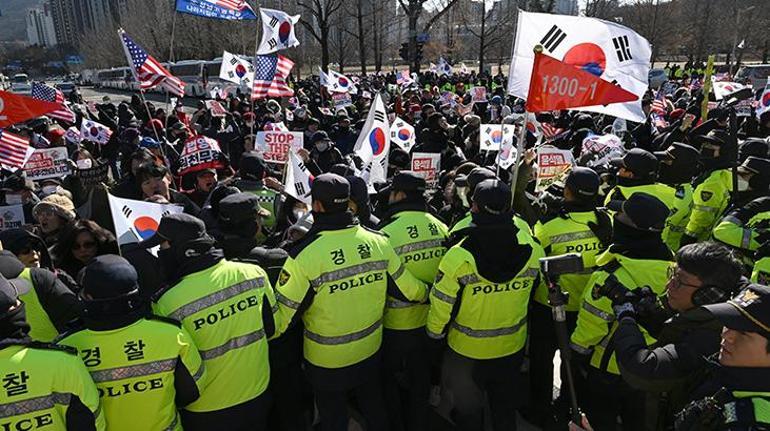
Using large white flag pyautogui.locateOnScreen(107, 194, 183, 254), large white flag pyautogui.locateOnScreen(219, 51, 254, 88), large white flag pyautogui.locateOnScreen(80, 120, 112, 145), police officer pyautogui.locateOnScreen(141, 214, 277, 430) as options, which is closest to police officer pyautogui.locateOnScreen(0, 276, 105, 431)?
police officer pyautogui.locateOnScreen(141, 214, 277, 430)

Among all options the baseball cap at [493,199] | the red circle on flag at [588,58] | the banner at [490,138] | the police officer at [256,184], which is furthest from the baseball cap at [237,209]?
the banner at [490,138]

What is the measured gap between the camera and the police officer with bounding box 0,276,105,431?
2334 millimetres

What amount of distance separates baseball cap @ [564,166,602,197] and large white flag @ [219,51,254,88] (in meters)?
9.77

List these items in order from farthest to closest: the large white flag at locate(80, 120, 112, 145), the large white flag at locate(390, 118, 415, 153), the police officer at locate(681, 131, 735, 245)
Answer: the large white flag at locate(80, 120, 112, 145)
the large white flag at locate(390, 118, 415, 153)
the police officer at locate(681, 131, 735, 245)

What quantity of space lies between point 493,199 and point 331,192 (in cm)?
103

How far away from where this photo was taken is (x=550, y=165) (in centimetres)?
665

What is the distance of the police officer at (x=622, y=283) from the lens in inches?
126

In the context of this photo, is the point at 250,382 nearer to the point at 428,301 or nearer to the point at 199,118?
the point at 428,301

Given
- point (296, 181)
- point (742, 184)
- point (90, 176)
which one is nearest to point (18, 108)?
point (90, 176)

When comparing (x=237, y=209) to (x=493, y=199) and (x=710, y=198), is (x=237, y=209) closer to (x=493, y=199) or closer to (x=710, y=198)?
(x=493, y=199)

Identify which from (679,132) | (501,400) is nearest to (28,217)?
(501,400)

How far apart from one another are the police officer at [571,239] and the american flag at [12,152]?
21.8 ft

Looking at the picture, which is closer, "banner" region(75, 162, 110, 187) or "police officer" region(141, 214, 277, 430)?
"police officer" region(141, 214, 277, 430)

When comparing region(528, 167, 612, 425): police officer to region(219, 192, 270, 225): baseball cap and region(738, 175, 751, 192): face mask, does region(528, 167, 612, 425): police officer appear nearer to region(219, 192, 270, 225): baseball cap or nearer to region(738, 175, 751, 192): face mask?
region(738, 175, 751, 192): face mask
